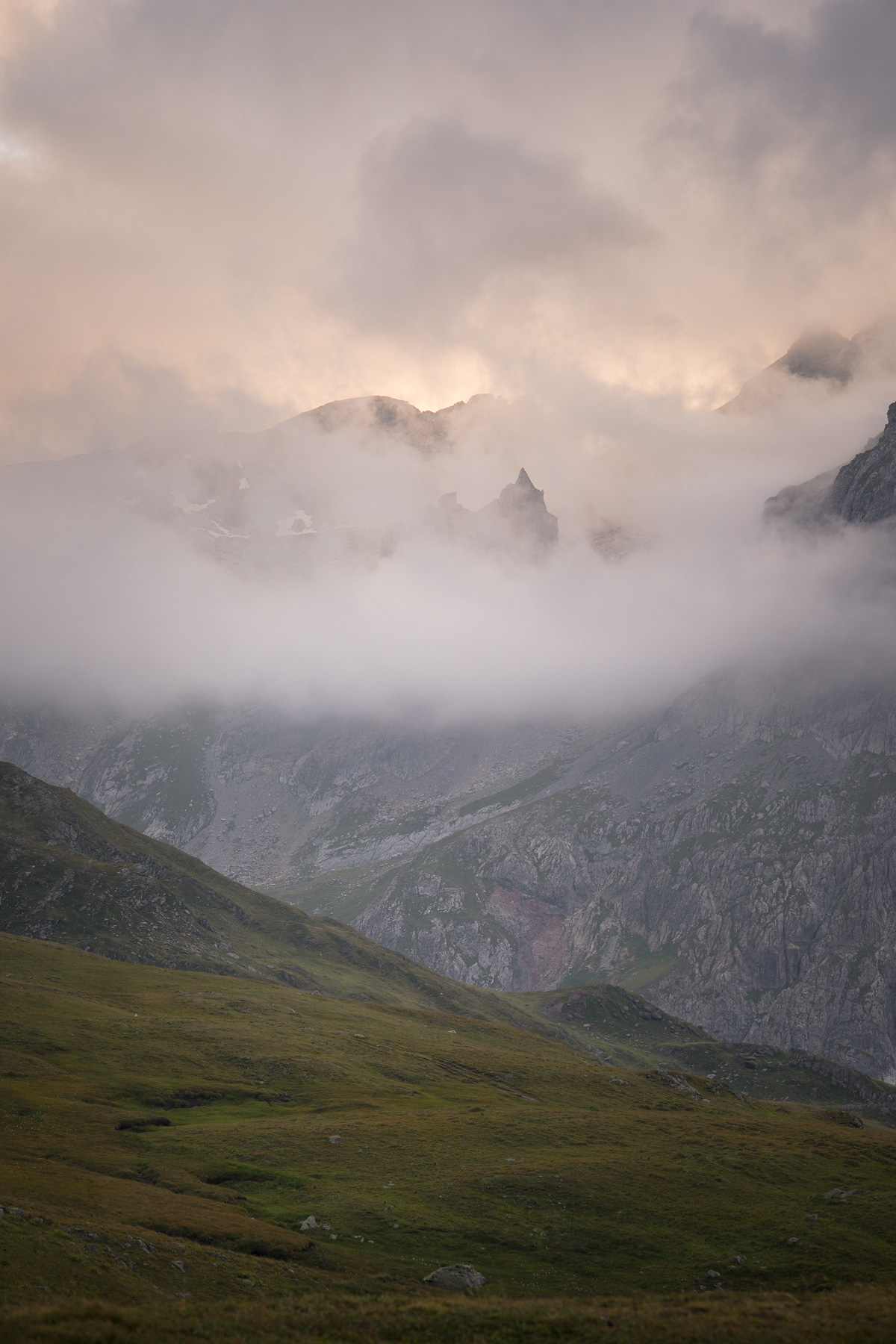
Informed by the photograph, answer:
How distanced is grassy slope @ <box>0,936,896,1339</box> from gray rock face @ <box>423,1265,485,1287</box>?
6.11 ft

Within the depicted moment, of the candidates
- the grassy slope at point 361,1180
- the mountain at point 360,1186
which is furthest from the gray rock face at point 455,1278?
the grassy slope at point 361,1180

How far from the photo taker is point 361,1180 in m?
67.8

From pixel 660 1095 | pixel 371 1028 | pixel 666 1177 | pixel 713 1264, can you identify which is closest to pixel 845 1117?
pixel 660 1095

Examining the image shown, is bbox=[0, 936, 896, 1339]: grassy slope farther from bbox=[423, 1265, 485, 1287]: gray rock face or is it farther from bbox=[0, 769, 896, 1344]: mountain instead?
bbox=[423, 1265, 485, 1287]: gray rock face

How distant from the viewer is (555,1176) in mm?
72000

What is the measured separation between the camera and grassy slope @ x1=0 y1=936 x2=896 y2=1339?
1731 inches

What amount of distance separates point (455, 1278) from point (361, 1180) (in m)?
20.8

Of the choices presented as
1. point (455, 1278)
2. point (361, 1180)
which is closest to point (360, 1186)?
point (361, 1180)

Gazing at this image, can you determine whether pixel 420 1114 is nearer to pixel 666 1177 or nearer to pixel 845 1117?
pixel 666 1177

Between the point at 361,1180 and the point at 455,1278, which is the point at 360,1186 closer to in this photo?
the point at 361,1180

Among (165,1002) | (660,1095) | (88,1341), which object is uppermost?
(88,1341)

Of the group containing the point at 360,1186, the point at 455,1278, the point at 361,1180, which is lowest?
the point at 361,1180

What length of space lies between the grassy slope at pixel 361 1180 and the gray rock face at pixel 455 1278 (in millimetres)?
1863

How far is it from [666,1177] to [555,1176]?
38.5ft
